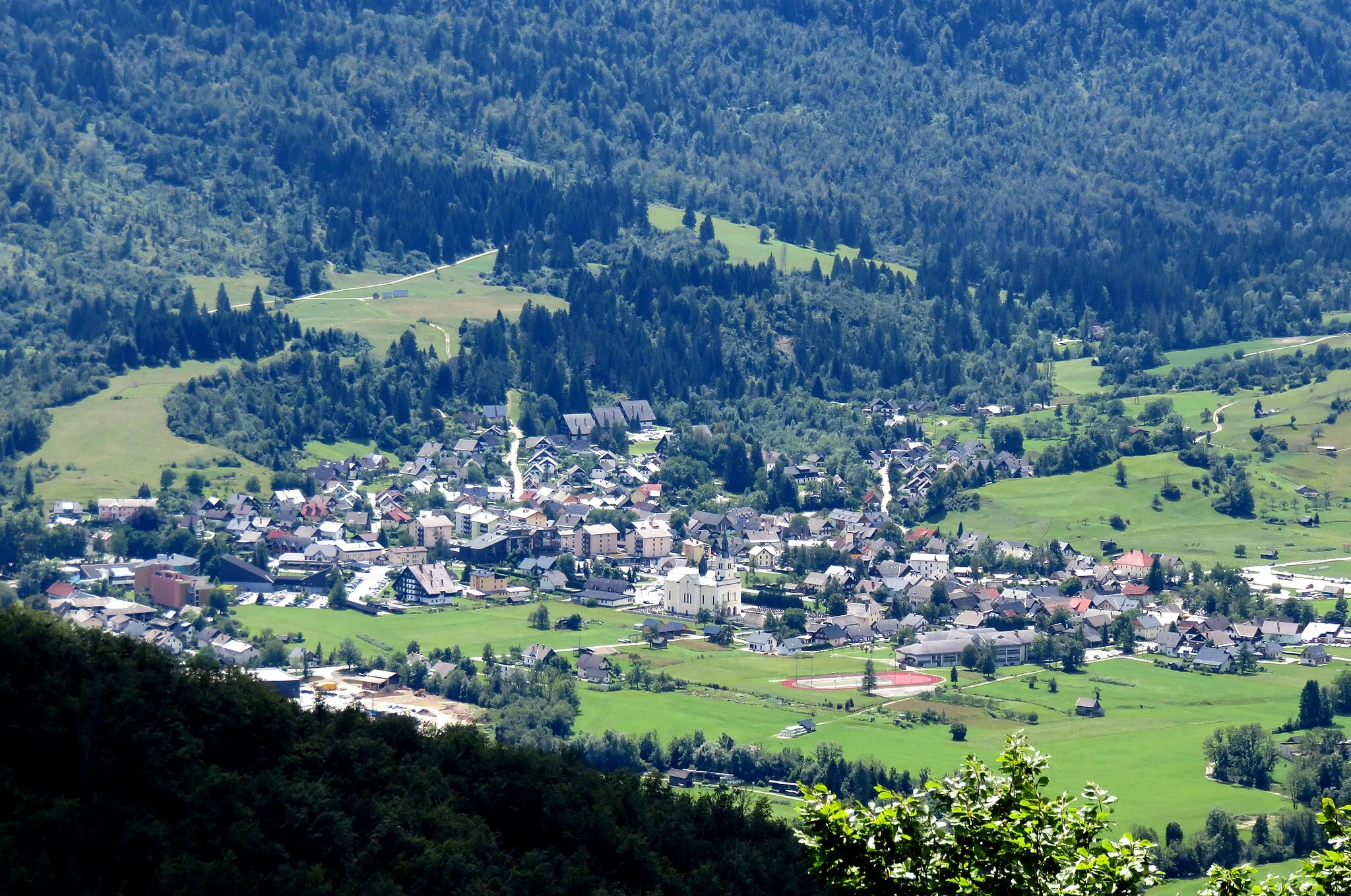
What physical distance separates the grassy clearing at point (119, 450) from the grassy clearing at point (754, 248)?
5414 centimetres

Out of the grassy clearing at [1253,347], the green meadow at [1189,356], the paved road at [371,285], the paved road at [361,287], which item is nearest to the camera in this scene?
the green meadow at [1189,356]

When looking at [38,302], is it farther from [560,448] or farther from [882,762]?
[882,762]

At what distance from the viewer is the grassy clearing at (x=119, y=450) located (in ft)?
317

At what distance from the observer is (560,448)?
116 m

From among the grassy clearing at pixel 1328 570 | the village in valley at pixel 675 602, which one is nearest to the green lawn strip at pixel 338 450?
the village in valley at pixel 675 602

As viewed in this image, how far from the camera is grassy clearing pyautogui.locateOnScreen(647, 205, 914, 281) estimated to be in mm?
153875

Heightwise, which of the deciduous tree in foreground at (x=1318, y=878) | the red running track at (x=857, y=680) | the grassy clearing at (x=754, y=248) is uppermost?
the grassy clearing at (x=754, y=248)

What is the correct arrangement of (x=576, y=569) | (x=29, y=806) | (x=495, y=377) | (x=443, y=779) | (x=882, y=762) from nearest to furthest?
1. (x=29, y=806)
2. (x=443, y=779)
3. (x=882, y=762)
4. (x=576, y=569)
5. (x=495, y=377)

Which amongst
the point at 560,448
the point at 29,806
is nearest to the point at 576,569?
the point at 560,448

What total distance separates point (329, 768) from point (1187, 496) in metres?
75.1

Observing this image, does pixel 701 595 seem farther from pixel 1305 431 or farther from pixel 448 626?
pixel 1305 431

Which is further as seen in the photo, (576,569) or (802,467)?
(802,467)

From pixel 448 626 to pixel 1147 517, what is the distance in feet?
132

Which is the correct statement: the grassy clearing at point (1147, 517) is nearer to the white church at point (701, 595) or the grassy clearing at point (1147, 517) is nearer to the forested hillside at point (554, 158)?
the white church at point (701, 595)
